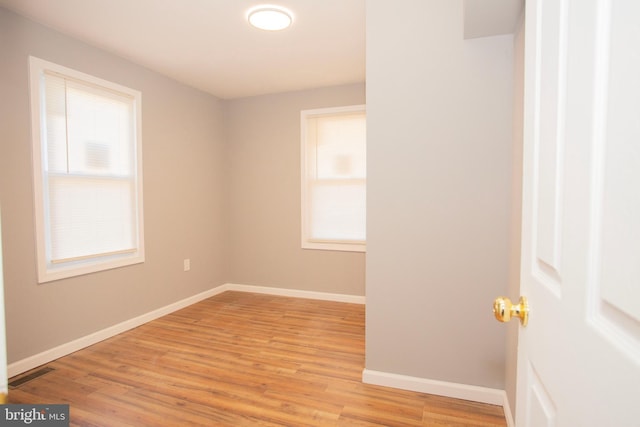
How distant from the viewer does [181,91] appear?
3.72m

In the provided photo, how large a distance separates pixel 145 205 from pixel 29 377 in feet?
5.32

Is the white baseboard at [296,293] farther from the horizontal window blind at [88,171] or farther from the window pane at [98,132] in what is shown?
the window pane at [98,132]

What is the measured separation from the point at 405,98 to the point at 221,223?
3.16 meters

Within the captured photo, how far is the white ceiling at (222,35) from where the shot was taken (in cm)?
223

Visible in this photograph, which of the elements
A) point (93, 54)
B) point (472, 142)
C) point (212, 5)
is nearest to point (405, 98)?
point (472, 142)

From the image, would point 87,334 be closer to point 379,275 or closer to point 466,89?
point 379,275

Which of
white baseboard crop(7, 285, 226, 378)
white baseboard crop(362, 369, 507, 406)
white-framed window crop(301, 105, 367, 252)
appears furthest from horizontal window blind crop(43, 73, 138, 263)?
white baseboard crop(362, 369, 507, 406)

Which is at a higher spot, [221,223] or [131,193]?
[131,193]

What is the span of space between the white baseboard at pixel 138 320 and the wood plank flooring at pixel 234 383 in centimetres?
6

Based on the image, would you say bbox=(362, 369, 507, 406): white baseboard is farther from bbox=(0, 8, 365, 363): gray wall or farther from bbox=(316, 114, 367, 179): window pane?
bbox=(316, 114, 367, 179): window pane

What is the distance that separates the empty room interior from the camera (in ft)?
6.10

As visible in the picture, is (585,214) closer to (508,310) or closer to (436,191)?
(508,310)

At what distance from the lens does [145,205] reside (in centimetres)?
329

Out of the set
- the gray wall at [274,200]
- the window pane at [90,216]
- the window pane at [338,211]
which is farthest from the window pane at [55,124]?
the window pane at [338,211]
